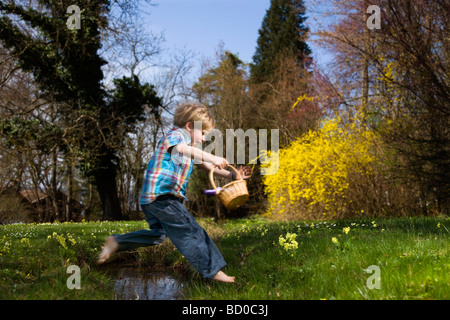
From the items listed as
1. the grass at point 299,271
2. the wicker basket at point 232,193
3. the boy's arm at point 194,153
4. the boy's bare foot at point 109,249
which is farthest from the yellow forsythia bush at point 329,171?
the boy's bare foot at point 109,249

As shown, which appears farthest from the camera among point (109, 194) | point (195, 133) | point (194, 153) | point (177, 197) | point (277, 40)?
point (277, 40)

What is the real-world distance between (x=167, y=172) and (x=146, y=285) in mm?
1641

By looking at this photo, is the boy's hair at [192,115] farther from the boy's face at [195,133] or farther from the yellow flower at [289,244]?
the yellow flower at [289,244]

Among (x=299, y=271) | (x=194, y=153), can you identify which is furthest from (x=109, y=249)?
(x=299, y=271)

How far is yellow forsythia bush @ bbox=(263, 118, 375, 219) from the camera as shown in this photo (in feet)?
32.7

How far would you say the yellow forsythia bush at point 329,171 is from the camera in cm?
998

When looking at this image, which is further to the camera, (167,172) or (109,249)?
(109,249)

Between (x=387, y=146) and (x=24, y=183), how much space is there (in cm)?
1982

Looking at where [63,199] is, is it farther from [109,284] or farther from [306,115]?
[109,284]

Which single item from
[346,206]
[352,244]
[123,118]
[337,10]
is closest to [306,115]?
[337,10]

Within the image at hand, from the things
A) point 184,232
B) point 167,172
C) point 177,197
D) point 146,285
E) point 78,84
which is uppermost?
→ point 78,84

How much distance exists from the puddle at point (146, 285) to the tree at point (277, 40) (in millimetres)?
19339

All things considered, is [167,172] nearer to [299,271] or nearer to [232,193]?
[232,193]

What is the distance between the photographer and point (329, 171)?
10.4 metres
